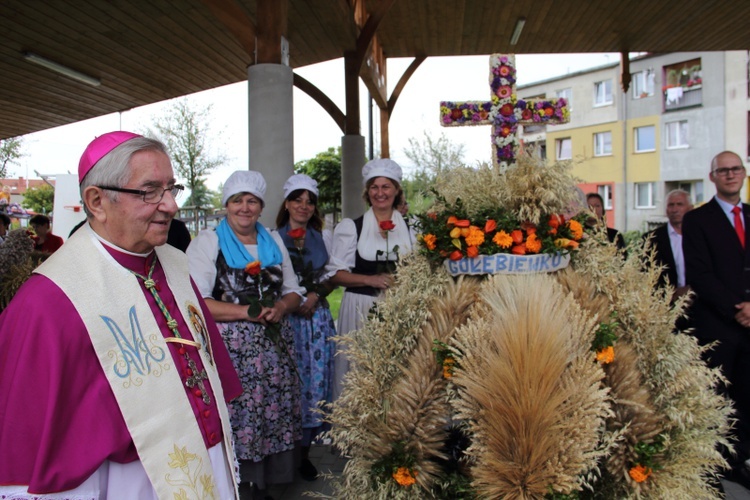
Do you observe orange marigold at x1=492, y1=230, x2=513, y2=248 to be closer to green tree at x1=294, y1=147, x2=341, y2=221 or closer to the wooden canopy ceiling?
the wooden canopy ceiling

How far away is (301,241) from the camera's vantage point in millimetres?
4422

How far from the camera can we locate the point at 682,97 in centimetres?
2953

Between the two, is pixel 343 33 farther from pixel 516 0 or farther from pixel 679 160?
pixel 679 160

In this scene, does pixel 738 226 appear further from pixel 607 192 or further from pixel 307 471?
pixel 607 192

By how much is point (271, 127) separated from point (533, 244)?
3.81m

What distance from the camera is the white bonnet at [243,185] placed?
349 centimetres

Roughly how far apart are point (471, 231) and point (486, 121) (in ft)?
12.5

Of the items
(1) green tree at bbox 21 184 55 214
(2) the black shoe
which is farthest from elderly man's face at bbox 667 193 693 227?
(1) green tree at bbox 21 184 55 214

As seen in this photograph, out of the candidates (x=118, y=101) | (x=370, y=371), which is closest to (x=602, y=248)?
(x=370, y=371)

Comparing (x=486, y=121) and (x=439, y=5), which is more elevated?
(x=439, y=5)

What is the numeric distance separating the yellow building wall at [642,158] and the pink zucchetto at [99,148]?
33.1 metres

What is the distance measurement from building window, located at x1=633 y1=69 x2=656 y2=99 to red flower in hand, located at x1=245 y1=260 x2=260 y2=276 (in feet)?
106

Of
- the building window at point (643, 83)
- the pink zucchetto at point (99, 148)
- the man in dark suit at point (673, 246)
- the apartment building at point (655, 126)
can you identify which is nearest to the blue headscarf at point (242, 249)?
the pink zucchetto at point (99, 148)

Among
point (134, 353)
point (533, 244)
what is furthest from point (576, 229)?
point (134, 353)
